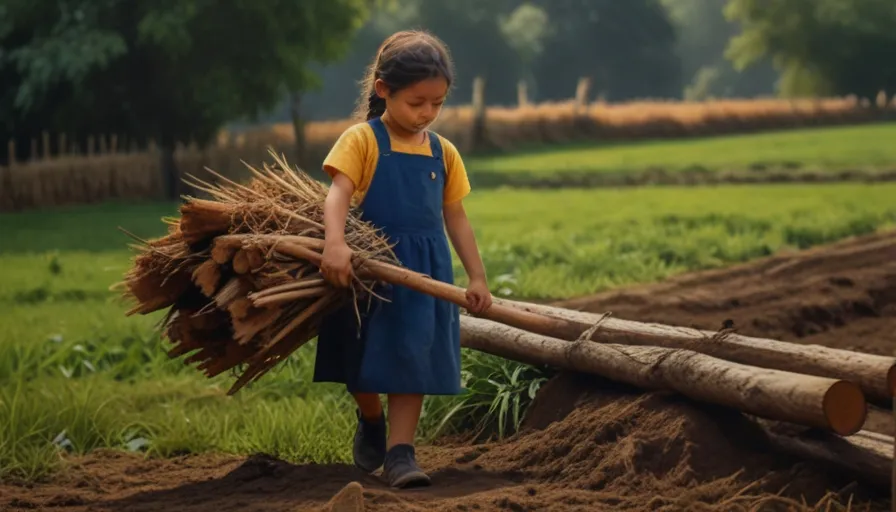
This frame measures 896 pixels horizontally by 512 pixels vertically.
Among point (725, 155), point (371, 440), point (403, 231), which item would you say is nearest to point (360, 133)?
point (403, 231)

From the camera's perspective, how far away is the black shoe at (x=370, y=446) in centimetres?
538

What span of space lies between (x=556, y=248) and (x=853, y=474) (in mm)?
8489

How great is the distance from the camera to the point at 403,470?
4941 mm

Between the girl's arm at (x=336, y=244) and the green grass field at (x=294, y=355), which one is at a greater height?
the girl's arm at (x=336, y=244)

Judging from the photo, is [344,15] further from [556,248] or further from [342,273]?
[342,273]

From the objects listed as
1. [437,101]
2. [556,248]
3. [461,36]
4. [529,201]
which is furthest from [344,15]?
[461,36]

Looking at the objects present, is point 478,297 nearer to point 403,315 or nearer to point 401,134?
point 403,315

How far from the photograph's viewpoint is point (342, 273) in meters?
4.80

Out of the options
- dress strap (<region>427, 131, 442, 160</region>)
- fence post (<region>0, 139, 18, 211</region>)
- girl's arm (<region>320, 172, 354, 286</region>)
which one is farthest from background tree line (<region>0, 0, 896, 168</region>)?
girl's arm (<region>320, 172, 354, 286</region>)

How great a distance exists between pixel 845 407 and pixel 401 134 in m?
1.84

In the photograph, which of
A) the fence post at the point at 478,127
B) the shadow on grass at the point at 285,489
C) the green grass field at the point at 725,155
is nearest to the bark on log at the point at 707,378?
the shadow on grass at the point at 285,489

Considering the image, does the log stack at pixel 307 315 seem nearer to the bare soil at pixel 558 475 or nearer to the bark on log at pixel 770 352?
the bark on log at pixel 770 352

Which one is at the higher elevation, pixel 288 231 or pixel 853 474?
pixel 288 231

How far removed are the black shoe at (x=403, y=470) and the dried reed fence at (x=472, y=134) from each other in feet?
4.31
